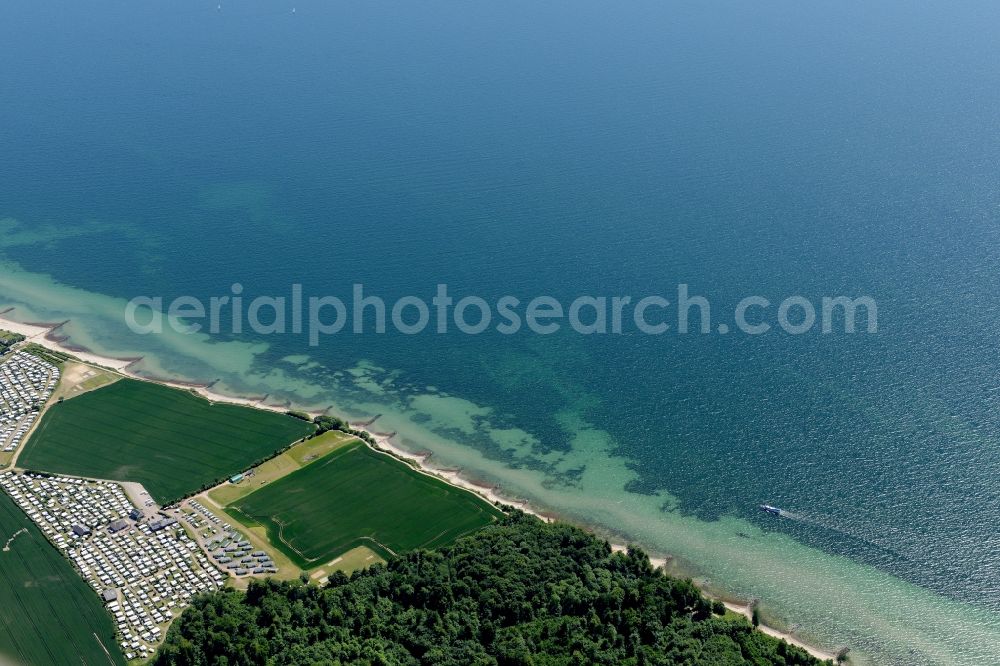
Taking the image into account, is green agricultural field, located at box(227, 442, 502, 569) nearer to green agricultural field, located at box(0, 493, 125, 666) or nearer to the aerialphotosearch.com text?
green agricultural field, located at box(0, 493, 125, 666)

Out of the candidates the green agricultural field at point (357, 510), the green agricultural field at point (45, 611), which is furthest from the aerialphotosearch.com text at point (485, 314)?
the green agricultural field at point (45, 611)

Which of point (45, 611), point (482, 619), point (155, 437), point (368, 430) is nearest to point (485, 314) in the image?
point (368, 430)

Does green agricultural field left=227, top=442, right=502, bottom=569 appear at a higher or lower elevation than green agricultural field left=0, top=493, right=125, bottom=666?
higher

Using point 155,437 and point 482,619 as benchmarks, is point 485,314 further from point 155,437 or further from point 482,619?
point 482,619

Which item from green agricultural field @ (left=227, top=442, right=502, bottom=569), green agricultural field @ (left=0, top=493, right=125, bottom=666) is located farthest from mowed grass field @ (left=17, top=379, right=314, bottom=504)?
green agricultural field @ (left=0, top=493, right=125, bottom=666)

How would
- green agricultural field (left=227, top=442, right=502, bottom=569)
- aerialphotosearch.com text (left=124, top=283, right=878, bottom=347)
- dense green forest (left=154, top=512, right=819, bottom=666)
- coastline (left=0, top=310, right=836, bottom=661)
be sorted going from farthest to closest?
aerialphotosearch.com text (left=124, top=283, right=878, bottom=347) → green agricultural field (left=227, top=442, right=502, bottom=569) → coastline (left=0, top=310, right=836, bottom=661) → dense green forest (left=154, top=512, right=819, bottom=666)

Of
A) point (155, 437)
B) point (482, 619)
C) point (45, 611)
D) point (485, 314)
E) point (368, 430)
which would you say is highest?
point (485, 314)

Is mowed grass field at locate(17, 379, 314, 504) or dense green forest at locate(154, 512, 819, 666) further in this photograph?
mowed grass field at locate(17, 379, 314, 504)
